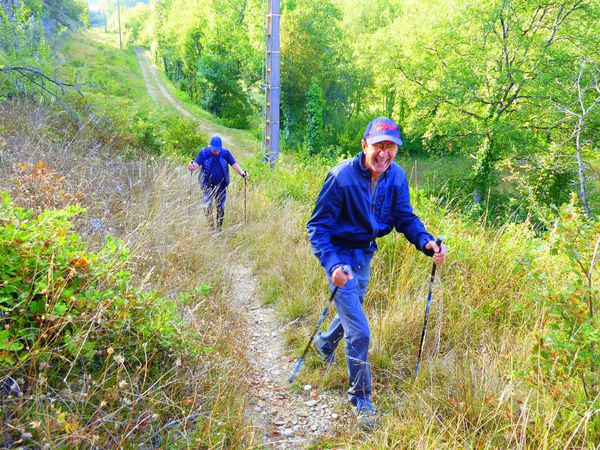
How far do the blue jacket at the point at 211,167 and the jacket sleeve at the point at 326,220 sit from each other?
421 cm

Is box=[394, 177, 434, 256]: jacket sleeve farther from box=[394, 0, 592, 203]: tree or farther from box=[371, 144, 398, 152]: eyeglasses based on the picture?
box=[394, 0, 592, 203]: tree

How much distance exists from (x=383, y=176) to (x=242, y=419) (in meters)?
1.86

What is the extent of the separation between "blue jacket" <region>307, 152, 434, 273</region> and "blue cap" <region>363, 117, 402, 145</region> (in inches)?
8.0

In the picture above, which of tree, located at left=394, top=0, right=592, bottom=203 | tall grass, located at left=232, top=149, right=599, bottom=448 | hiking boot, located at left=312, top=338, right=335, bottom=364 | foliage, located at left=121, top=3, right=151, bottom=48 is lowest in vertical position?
hiking boot, located at left=312, top=338, right=335, bottom=364

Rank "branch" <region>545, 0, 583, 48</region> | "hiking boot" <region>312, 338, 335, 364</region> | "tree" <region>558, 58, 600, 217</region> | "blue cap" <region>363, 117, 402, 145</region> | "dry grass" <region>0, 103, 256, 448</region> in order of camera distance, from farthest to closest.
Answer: "branch" <region>545, 0, 583, 48</region>
"tree" <region>558, 58, 600, 217</region>
"hiking boot" <region>312, 338, 335, 364</region>
"blue cap" <region>363, 117, 402, 145</region>
"dry grass" <region>0, 103, 256, 448</region>

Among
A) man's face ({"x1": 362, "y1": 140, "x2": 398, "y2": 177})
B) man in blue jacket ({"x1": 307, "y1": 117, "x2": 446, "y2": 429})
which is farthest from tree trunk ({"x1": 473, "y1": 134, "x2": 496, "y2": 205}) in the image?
man's face ({"x1": 362, "y1": 140, "x2": 398, "y2": 177})

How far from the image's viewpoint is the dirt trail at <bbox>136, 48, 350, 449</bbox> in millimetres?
2898

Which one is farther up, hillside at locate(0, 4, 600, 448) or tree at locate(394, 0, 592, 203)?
tree at locate(394, 0, 592, 203)

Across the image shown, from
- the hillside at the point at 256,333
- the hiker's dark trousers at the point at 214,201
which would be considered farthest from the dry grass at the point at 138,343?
the hiker's dark trousers at the point at 214,201

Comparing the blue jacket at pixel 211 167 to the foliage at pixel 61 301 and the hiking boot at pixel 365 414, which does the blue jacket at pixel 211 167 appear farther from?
the hiking boot at pixel 365 414

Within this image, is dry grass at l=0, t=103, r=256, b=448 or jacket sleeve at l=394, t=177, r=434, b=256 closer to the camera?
dry grass at l=0, t=103, r=256, b=448

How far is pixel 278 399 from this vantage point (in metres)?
3.27

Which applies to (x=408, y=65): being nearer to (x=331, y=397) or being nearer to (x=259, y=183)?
(x=259, y=183)

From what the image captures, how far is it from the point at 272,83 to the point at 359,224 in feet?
27.8
